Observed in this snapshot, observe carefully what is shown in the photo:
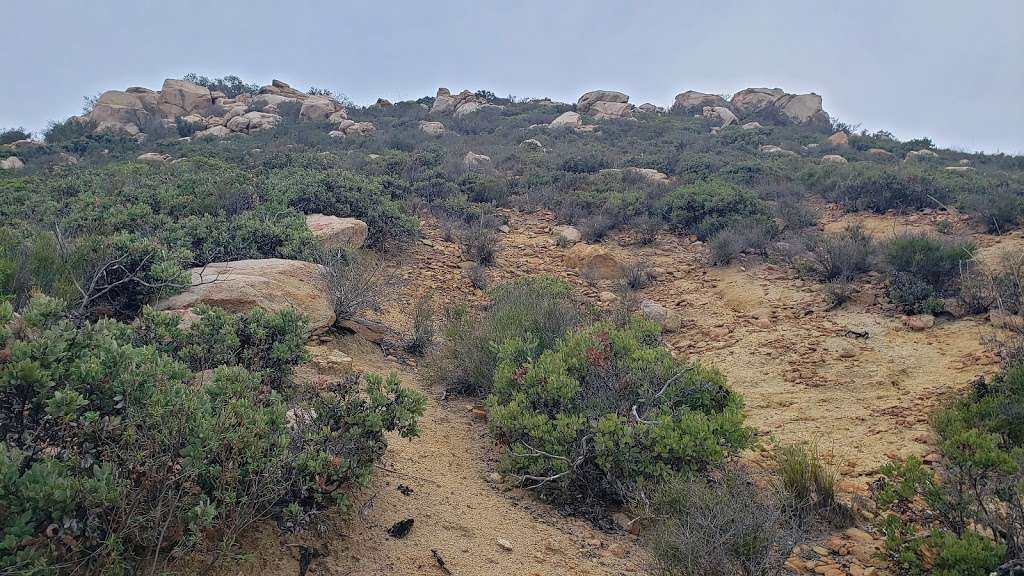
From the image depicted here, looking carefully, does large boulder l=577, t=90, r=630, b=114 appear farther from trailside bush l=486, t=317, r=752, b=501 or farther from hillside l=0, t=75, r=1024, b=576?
trailside bush l=486, t=317, r=752, b=501

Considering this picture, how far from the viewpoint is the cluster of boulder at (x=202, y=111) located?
2392cm

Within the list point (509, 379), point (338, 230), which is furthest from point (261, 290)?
point (338, 230)

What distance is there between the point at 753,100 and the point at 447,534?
3329 centimetres

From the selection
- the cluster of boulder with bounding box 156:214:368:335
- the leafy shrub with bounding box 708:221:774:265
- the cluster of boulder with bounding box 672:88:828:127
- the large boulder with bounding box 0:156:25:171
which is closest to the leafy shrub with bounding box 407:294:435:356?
the cluster of boulder with bounding box 156:214:368:335

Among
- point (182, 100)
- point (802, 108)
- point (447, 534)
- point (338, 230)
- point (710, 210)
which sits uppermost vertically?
point (802, 108)

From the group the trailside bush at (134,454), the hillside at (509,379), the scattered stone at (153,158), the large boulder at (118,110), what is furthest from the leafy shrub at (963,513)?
the large boulder at (118,110)

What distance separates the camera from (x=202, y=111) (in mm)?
27469

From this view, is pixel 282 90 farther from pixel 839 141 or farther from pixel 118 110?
pixel 839 141

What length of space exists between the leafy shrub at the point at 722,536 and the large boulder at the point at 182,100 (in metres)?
29.9

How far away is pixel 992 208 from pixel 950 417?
6623 mm

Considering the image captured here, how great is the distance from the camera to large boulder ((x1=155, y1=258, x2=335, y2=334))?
16.3 ft

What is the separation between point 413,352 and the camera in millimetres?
6117

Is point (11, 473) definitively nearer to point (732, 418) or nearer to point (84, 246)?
point (732, 418)

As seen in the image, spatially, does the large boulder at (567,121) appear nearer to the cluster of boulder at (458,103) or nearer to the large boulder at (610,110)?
the large boulder at (610,110)
